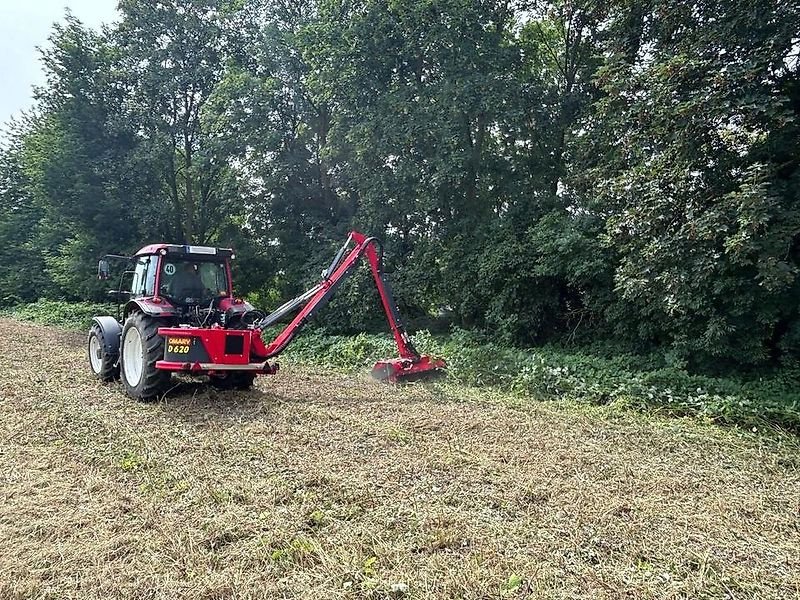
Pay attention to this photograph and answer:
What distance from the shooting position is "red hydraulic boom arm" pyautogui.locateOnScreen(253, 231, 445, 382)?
21.9 ft

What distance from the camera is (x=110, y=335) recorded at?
23.4ft

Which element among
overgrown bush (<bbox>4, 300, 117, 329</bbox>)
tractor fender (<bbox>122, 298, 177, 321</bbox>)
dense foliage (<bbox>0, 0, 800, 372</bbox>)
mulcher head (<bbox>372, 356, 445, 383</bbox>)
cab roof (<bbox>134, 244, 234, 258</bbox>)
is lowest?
overgrown bush (<bbox>4, 300, 117, 329</bbox>)

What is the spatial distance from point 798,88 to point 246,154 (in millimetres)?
12056

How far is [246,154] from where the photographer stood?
1467cm

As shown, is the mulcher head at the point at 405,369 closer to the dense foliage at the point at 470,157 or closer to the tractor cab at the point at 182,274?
the tractor cab at the point at 182,274

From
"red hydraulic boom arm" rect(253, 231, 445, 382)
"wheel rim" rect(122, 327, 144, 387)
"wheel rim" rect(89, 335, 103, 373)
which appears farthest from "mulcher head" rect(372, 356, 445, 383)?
"wheel rim" rect(89, 335, 103, 373)

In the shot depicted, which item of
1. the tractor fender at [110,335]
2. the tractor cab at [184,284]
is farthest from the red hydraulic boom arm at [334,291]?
the tractor fender at [110,335]

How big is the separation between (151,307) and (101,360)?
4.94 feet

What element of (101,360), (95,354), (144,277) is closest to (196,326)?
(144,277)

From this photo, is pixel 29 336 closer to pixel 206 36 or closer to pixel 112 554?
pixel 206 36

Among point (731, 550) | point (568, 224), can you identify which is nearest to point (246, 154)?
point (568, 224)

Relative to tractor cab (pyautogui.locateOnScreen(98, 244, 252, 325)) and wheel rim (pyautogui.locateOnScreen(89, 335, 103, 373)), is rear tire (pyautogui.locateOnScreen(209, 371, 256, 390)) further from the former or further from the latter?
wheel rim (pyautogui.locateOnScreen(89, 335, 103, 373))

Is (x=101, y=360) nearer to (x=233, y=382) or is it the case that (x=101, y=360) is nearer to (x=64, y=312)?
(x=233, y=382)

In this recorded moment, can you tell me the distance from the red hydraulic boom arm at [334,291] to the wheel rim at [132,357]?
1.37 meters
